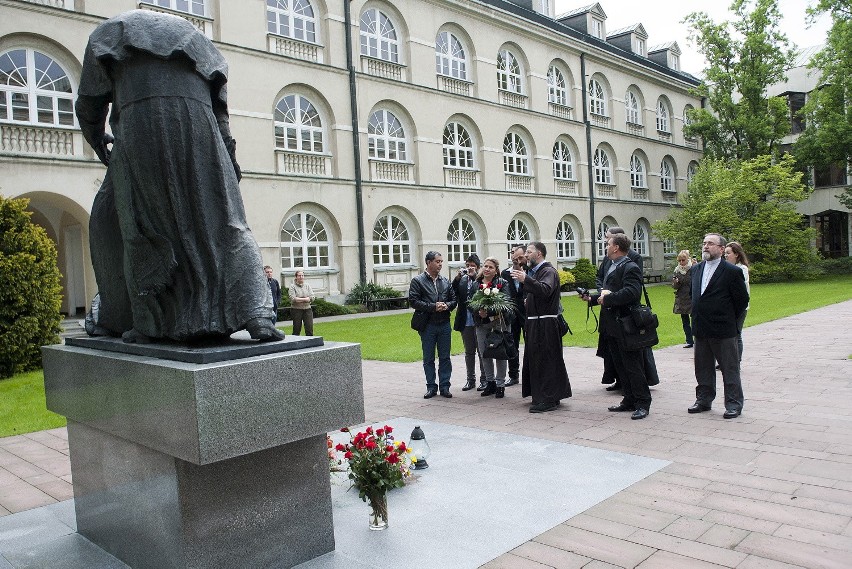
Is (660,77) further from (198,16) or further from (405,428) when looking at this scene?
(405,428)

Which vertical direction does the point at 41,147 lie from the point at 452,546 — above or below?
above

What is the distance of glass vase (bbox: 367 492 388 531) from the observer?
4543mm

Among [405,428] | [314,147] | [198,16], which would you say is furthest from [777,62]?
[405,428]

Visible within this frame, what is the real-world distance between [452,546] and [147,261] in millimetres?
2530

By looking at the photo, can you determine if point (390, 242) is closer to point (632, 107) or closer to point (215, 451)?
point (632, 107)

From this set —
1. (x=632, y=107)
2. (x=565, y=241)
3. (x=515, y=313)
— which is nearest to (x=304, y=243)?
(x=515, y=313)

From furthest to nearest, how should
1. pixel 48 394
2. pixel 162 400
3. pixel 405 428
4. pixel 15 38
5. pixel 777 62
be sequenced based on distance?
pixel 777 62, pixel 15 38, pixel 405 428, pixel 48 394, pixel 162 400

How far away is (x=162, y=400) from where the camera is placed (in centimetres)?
368

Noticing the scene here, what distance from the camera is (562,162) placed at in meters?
37.8

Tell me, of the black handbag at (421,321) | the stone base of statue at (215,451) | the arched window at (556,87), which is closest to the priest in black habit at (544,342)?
the black handbag at (421,321)

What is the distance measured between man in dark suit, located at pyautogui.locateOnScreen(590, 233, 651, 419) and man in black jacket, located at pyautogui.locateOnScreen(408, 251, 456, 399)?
2446mm

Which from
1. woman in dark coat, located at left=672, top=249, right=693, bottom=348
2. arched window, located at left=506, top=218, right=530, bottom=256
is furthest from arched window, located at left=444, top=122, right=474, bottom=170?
woman in dark coat, located at left=672, top=249, right=693, bottom=348

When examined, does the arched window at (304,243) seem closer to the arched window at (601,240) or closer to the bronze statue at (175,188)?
the arched window at (601,240)

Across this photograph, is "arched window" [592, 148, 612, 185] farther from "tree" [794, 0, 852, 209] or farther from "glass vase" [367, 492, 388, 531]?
"glass vase" [367, 492, 388, 531]
